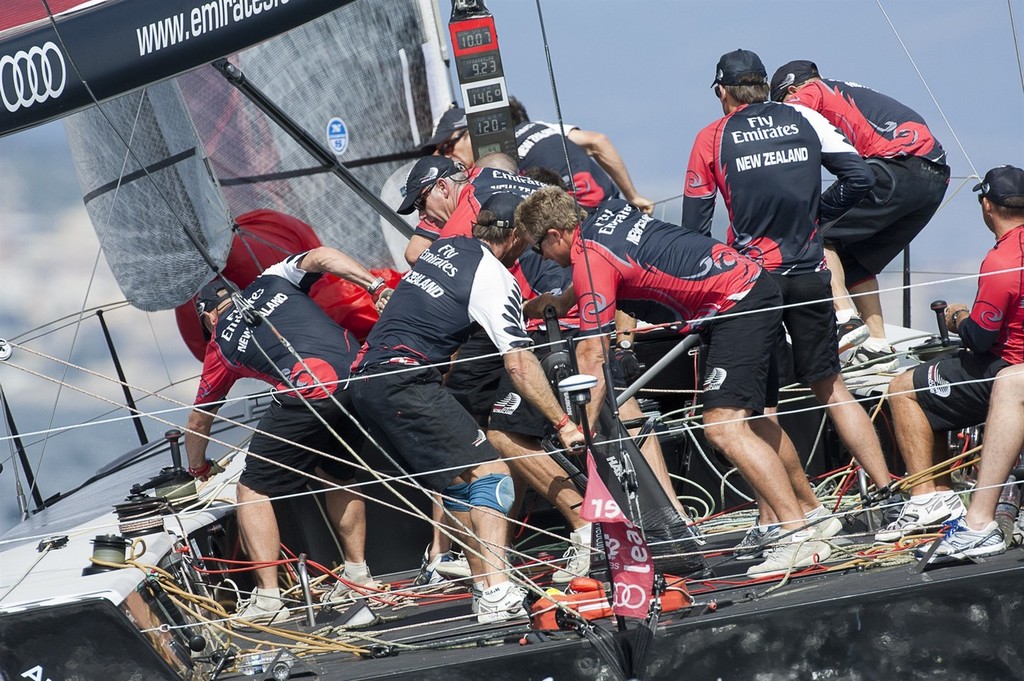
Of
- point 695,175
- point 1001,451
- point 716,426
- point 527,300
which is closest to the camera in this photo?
point 1001,451

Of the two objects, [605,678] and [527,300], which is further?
[527,300]

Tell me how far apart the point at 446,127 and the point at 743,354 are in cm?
202

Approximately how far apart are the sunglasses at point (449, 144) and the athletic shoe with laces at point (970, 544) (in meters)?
2.61

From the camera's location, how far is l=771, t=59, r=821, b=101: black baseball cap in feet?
16.6

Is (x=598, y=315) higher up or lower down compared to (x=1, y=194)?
lower down

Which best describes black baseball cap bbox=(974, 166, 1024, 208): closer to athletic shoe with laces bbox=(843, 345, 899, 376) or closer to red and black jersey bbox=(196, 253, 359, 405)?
athletic shoe with laces bbox=(843, 345, 899, 376)

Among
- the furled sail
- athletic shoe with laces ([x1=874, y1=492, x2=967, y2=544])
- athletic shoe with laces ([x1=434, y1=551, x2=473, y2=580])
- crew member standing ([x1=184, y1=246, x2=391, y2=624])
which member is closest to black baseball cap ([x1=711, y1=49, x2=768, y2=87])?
crew member standing ([x1=184, y1=246, x2=391, y2=624])

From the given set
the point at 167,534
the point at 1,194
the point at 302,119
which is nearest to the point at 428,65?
the point at 302,119

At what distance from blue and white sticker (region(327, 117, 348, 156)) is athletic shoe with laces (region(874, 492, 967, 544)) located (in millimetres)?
3565

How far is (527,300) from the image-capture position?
4527mm

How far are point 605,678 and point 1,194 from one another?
117 inches

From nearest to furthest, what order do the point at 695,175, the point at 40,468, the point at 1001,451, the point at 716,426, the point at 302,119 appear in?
the point at 1001,451, the point at 716,426, the point at 695,175, the point at 40,468, the point at 302,119

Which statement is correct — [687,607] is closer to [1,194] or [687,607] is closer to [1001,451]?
[1001,451]

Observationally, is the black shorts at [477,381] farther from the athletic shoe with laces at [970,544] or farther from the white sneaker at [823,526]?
the athletic shoe with laces at [970,544]
